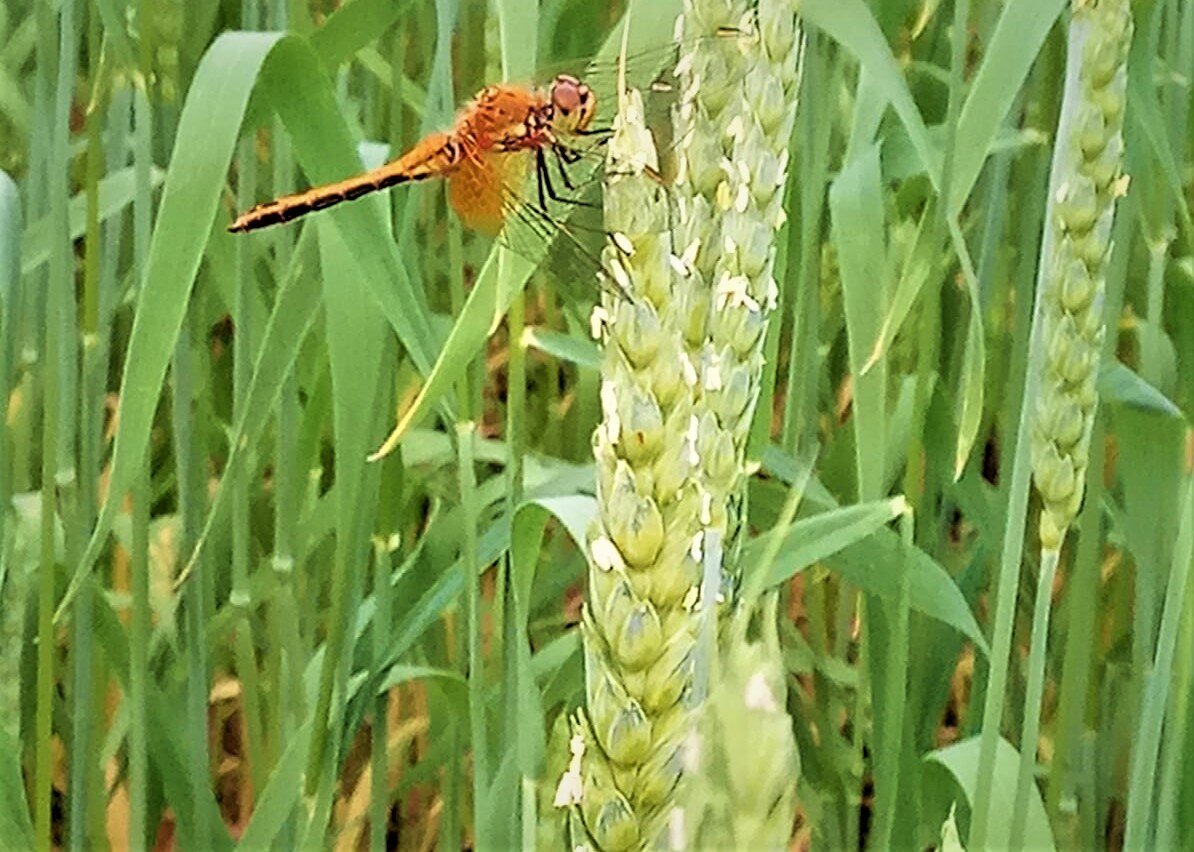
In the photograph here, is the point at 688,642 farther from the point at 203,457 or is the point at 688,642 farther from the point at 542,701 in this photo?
the point at 203,457

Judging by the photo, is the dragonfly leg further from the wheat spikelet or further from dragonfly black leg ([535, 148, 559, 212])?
the wheat spikelet

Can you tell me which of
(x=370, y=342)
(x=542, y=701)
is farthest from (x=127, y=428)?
(x=542, y=701)

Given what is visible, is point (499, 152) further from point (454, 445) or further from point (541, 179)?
point (454, 445)

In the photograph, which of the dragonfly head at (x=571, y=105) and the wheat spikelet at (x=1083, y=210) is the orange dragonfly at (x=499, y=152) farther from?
the wheat spikelet at (x=1083, y=210)

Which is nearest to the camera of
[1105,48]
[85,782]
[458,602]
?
[1105,48]

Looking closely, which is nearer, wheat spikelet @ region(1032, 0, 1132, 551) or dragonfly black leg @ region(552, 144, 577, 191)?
wheat spikelet @ region(1032, 0, 1132, 551)

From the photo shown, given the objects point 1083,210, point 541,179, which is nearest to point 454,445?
point 541,179

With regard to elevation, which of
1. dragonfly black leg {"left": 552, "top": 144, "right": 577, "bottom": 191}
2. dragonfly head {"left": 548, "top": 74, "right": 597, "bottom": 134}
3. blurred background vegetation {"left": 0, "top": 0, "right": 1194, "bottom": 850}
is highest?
dragonfly head {"left": 548, "top": 74, "right": 597, "bottom": 134}

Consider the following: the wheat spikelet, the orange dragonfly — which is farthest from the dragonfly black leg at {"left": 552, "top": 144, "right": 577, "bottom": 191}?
the wheat spikelet
